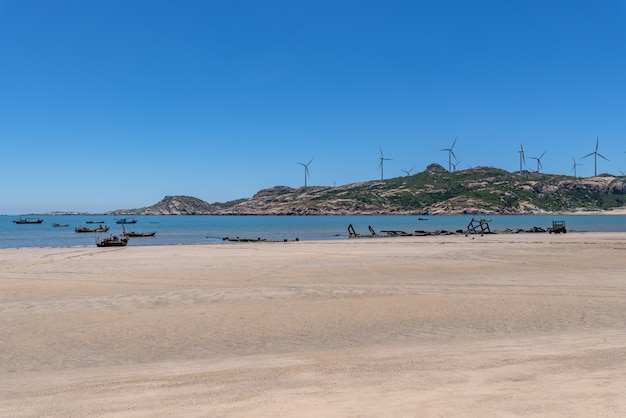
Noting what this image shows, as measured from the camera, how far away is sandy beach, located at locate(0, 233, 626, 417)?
303 inches

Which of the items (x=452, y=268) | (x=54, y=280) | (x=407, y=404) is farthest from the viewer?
(x=452, y=268)

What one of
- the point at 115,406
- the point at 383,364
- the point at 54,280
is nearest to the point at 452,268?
the point at 383,364

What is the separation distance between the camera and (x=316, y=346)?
12016mm

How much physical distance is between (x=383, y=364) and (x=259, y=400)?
3243 mm

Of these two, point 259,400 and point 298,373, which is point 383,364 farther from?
point 259,400

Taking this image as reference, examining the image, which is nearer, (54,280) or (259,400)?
(259,400)

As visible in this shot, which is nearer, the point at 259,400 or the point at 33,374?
the point at 259,400

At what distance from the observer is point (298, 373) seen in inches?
374

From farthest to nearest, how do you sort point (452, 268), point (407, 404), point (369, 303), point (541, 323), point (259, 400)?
point (452, 268)
point (369, 303)
point (541, 323)
point (259, 400)
point (407, 404)

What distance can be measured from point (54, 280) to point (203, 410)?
2071 centimetres

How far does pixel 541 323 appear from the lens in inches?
555

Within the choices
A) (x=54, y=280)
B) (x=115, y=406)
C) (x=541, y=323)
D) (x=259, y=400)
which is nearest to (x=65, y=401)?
(x=115, y=406)

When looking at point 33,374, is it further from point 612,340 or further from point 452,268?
point 452,268

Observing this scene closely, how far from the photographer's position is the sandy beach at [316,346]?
7691 mm
